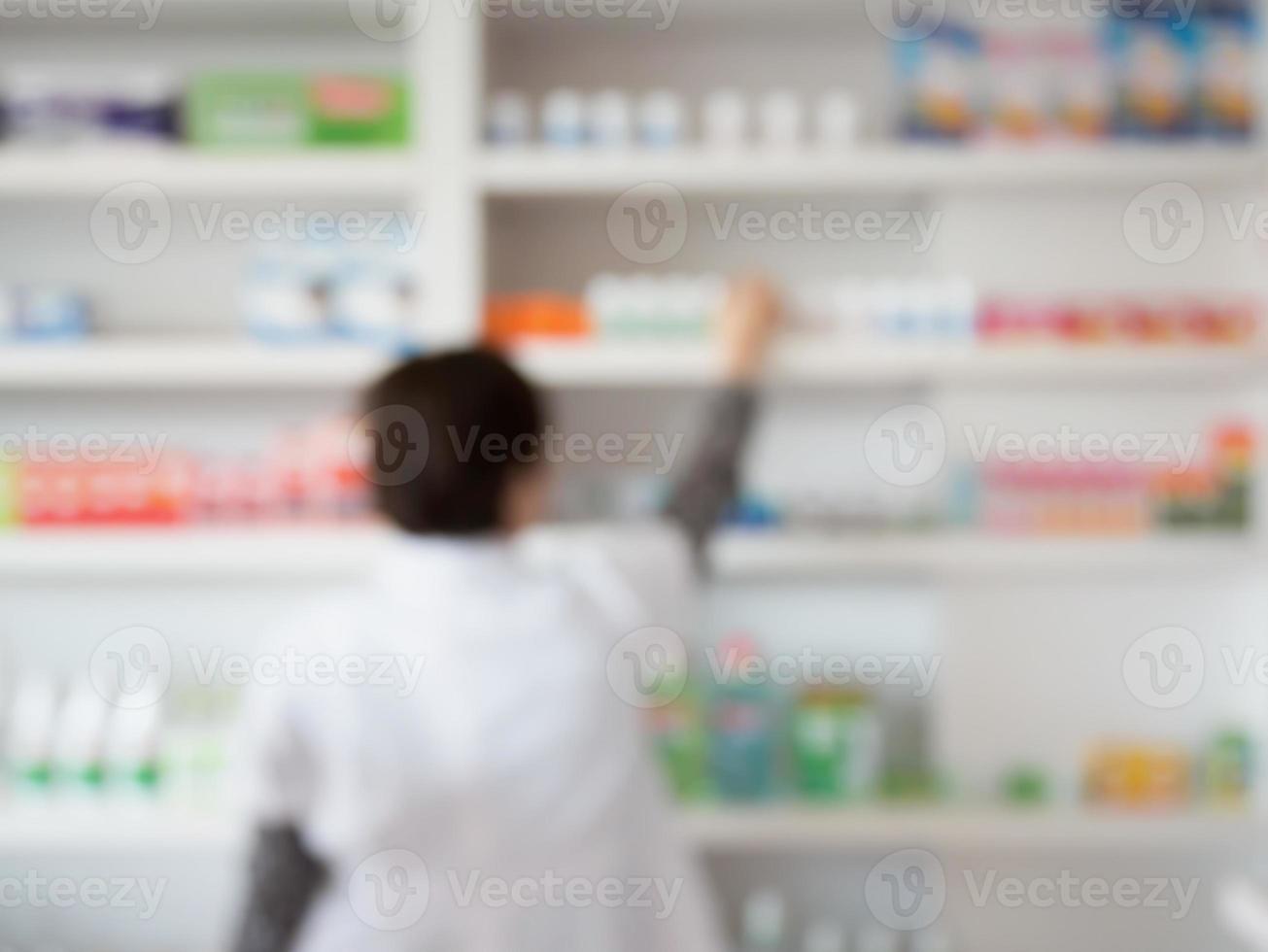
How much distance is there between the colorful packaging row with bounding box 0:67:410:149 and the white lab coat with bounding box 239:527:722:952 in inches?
45.2

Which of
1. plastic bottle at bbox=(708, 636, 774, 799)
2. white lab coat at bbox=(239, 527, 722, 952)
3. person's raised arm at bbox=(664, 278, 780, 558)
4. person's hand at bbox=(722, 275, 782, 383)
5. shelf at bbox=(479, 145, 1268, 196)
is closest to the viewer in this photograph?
white lab coat at bbox=(239, 527, 722, 952)

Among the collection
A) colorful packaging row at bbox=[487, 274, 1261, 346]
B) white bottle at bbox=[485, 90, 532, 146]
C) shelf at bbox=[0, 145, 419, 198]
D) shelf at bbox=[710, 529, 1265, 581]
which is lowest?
shelf at bbox=[710, 529, 1265, 581]

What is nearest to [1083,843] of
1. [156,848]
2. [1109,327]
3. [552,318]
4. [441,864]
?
[1109,327]

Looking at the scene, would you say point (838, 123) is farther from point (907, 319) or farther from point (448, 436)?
point (448, 436)

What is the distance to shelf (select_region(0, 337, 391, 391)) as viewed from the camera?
2.01 meters

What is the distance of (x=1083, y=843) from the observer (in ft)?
6.70

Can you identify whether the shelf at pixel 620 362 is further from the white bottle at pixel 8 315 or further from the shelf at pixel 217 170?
the shelf at pixel 217 170

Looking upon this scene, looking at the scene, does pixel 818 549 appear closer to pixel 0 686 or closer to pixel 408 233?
pixel 408 233

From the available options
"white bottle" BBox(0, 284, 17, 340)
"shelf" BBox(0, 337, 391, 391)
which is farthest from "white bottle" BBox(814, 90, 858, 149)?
"white bottle" BBox(0, 284, 17, 340)

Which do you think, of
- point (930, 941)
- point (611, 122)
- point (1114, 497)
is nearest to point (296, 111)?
point (611, 122)

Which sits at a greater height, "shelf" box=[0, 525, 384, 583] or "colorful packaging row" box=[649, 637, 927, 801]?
"shelf" box=[0, 525, 384, 583]

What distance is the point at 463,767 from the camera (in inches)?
40.7

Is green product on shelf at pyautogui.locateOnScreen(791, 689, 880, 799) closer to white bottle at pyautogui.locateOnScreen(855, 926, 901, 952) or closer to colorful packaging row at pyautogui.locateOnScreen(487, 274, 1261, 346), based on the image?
white bottle at pyautogui.locateOnScreen(855, 926, 901, 952)

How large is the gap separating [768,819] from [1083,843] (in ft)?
1.69
